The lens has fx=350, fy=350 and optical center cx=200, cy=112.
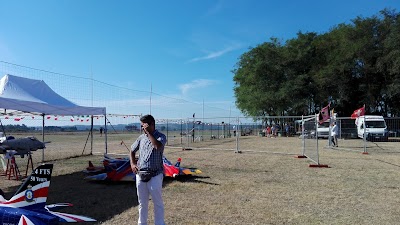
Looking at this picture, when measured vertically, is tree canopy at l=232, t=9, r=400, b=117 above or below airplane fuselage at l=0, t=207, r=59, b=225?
above

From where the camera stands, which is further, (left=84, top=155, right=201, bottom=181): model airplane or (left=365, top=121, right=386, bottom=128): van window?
(left=365, top=121, right=386, bottom=128): van window

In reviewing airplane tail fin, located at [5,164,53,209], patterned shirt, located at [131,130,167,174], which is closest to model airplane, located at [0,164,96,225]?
airplane tail fin, located at [5,164,53,209]

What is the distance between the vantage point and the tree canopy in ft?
125

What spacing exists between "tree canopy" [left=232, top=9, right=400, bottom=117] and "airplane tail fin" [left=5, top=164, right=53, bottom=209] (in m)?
36.8

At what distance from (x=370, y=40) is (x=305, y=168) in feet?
102

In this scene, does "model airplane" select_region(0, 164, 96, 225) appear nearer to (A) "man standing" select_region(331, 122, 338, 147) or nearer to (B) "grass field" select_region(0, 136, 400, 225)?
(B) "grass field" select_region(0, 136, 400, 225)

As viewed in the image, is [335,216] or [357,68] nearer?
[335,216]

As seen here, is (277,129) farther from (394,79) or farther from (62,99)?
(62,99)

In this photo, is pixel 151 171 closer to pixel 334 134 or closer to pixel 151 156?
pixel 151 156

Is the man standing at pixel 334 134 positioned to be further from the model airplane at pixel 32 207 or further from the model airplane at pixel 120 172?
the model airplane at pixel 32 207

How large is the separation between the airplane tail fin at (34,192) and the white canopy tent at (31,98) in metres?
6.06

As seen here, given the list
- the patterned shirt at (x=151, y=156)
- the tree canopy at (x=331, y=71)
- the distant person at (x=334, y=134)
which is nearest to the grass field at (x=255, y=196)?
the patterned shirt at (x=151, y=156)

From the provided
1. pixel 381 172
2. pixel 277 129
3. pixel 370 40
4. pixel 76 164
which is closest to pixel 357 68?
pixel 370 40

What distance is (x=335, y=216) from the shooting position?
664 cm
